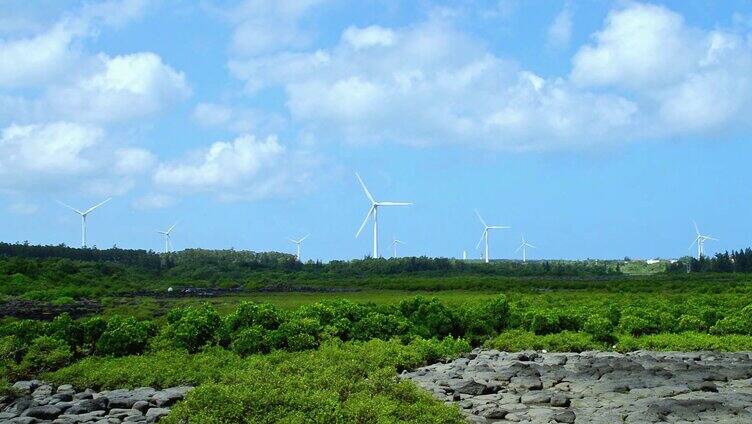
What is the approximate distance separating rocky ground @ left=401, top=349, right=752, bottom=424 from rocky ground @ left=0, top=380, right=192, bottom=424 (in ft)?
17.5

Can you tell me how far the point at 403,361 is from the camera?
19.2 m

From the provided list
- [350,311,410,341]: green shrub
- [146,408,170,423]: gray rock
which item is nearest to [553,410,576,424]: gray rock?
[146,408,170,423]: gray rock

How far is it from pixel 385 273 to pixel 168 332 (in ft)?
263

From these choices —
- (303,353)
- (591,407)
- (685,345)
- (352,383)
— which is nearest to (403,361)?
(303,353)

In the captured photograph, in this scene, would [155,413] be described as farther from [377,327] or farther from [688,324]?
[688,324]

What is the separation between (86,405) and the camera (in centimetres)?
1596

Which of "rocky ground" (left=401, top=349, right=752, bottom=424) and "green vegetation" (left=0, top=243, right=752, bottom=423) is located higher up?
"green vegetation" (left=0, top=243, right=752, bottom=423)

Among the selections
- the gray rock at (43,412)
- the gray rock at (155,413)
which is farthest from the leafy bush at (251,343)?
the gray rock at (43,412)

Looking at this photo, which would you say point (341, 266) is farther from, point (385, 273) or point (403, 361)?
point (403, 361)

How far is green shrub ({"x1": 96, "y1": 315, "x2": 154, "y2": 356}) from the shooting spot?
20438 millimetres

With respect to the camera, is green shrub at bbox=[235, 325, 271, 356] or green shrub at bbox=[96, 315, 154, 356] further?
green shrub at bbox=[96, 315, 154, 356]

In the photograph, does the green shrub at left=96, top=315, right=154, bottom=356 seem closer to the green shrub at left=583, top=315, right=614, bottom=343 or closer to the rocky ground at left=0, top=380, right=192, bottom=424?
the rocky ground at left=0, top=380, right=192, bottom=424

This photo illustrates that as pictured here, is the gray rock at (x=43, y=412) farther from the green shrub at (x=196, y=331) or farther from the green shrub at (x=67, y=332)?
the green shrub at (x=67, y=332)

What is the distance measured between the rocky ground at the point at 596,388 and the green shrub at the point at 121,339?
→ 737 centimetres
